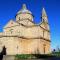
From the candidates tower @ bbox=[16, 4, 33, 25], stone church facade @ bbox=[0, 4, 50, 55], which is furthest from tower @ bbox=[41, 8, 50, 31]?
tower @ bbox=[16, 4, 33, 25]

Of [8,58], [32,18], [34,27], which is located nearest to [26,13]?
[32,18]

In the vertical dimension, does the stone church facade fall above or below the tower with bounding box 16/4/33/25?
below

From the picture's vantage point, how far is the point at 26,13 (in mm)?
42438

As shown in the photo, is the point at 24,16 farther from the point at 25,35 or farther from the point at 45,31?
the point at 45,31

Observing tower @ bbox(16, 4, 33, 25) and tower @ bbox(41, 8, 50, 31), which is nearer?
tower @ bbox(16, 4, 33, 25)

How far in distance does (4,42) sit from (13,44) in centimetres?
214

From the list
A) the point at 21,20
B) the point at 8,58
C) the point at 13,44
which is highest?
the point at 21,20

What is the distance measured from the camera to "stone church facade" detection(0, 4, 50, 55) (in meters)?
34.9

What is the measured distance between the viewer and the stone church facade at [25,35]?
3494 centimetres

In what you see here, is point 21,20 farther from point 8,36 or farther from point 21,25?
point 8,36

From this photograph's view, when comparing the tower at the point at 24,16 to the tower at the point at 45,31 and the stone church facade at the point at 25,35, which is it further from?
the tower at the point at 45,31

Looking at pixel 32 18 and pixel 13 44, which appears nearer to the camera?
pixel 13 44

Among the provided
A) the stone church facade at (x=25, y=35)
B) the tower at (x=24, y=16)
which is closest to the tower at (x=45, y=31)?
the stone church facade at (x=25, y=35)

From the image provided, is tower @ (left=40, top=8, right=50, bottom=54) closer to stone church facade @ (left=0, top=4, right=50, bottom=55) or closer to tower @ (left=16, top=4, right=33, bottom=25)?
stone church facade @ (left=0, top=4, right=50, bottom=55)
